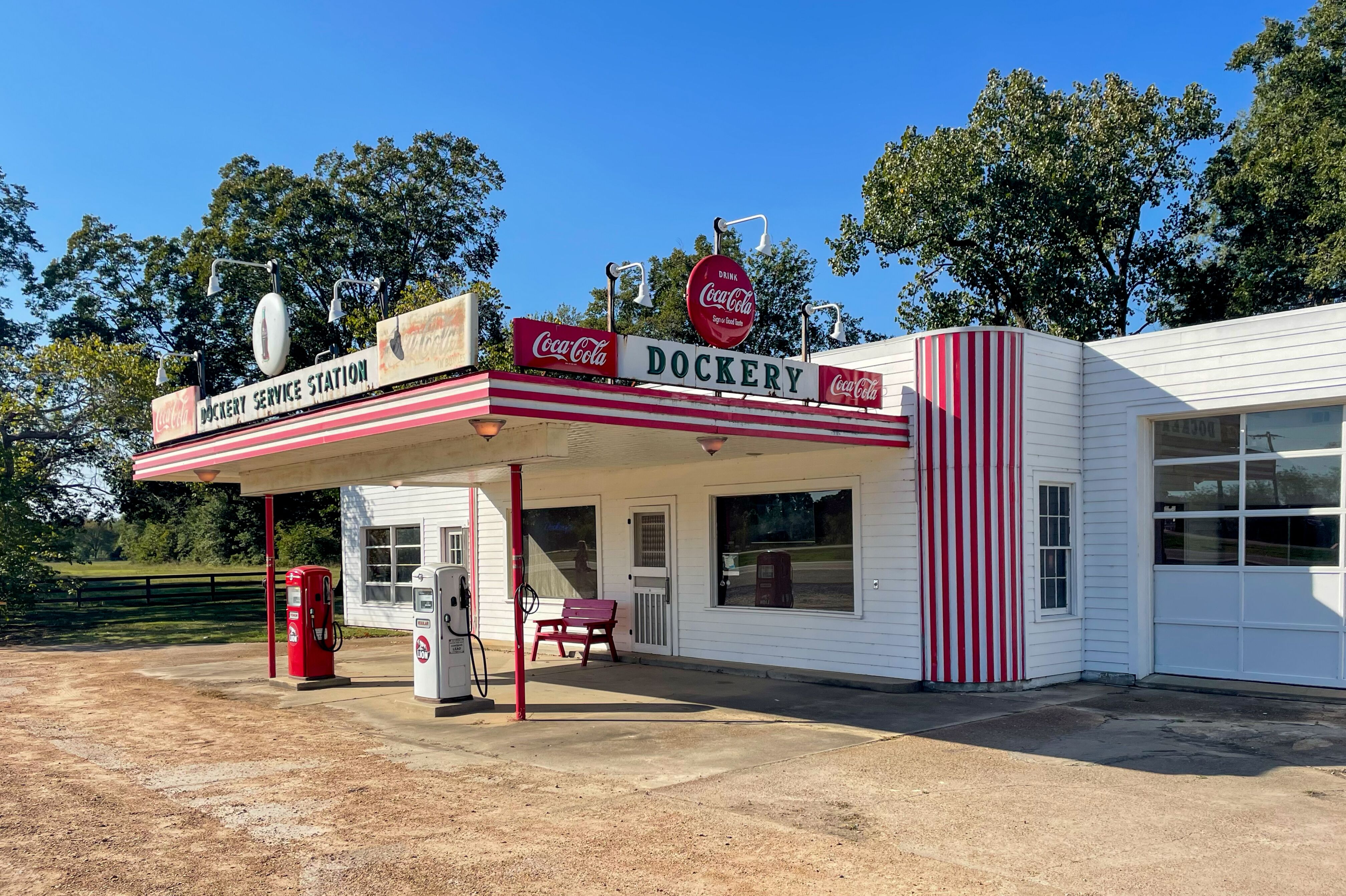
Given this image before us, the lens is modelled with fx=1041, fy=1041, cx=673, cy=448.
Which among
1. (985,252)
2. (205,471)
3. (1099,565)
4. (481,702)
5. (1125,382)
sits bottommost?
(481,702)

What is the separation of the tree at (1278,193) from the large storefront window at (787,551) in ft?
47.2

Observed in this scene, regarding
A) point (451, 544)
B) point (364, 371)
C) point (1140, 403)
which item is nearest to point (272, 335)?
point (364, 371)

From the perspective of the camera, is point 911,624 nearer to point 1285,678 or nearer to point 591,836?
point 1285,678

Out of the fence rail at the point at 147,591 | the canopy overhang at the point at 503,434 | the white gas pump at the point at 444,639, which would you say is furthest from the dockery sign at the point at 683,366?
the fence rail at the point at 147,591

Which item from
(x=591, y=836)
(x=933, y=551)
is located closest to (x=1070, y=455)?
(x=933, y=551)

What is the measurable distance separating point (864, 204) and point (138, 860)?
24990mm

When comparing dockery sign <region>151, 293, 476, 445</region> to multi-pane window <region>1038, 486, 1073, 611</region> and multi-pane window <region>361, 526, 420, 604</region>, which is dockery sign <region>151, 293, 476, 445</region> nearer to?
multi-pane window <region>1038, 486, 1073, 611</region>

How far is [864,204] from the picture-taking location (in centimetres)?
2780

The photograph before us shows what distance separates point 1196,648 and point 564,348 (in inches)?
311

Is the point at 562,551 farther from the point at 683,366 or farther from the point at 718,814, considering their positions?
the point at 718,814

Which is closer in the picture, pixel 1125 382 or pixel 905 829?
pixel 905 829

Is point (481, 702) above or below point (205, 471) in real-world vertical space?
below

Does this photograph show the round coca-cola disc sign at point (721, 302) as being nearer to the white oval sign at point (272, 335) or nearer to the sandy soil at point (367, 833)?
the sandy soil at point (367, 833)

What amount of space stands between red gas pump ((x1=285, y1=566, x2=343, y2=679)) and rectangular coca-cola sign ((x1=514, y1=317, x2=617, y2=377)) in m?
5.53
